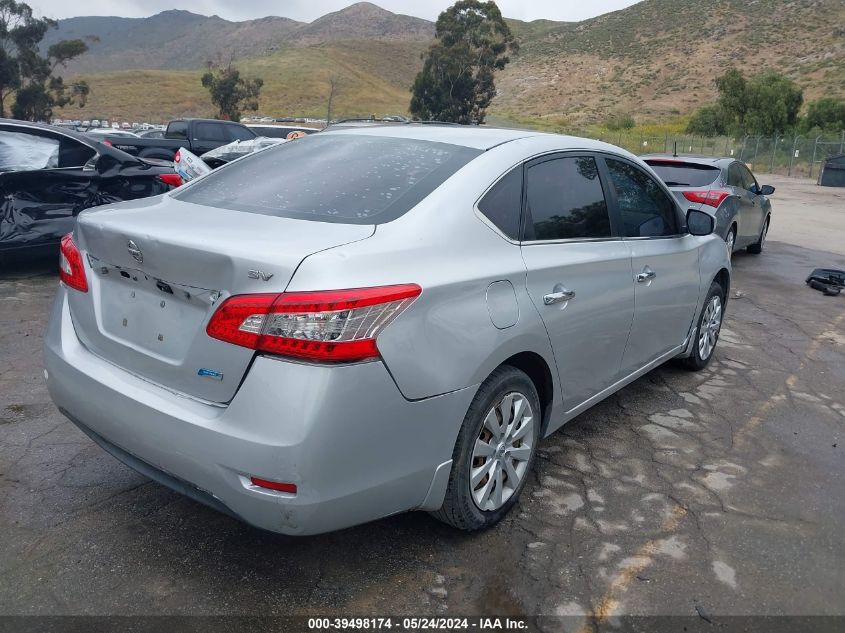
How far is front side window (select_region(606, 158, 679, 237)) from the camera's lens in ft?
12.9

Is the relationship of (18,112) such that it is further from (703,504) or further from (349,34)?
(349,34)

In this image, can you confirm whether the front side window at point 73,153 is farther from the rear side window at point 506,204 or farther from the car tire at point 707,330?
the car tire at point 707,330

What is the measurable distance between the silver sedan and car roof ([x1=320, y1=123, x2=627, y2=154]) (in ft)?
0.07

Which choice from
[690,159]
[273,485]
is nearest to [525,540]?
[273,485]

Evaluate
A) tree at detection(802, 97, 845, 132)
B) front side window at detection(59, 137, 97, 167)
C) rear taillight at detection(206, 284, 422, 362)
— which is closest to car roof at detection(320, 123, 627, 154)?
rear taillight at detection(206, 284, 422, 362)

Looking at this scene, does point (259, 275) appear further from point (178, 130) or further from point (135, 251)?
point (178, 130)

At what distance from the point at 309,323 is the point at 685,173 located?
8.28 meters

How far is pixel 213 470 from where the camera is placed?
236cm

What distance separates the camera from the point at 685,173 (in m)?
9.38

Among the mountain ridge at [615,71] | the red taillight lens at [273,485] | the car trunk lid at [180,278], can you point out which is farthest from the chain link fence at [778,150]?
the red taillight lens at [273,485]

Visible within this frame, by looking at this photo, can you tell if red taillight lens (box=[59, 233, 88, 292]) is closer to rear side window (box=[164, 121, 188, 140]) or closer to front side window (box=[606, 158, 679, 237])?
front side window (box=[606, 158, 679, 237])

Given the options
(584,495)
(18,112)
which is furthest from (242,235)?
(18,112)

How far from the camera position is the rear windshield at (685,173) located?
924 centimetres

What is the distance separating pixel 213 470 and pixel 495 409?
3.74 feet
